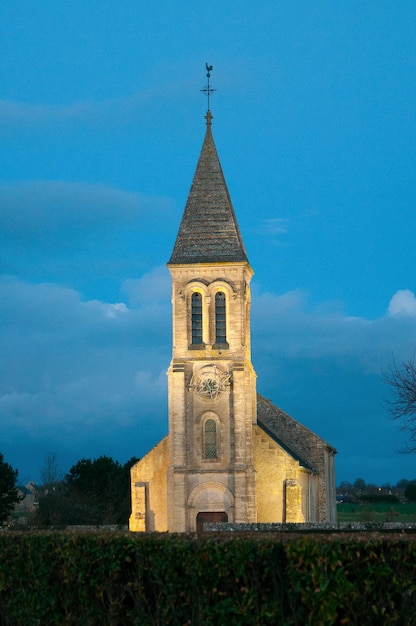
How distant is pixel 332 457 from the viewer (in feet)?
267

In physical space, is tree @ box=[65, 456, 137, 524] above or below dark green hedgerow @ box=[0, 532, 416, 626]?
above

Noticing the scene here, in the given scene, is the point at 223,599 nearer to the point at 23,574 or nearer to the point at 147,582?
the point at 147,582

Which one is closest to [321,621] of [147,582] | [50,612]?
[147,582]

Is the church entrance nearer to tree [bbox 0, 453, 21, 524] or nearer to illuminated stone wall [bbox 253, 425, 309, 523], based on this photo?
illuminated stone wall [bbox 253, 425, 309, 523]

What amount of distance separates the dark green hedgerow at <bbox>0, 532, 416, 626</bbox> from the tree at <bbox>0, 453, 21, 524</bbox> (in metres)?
51.4

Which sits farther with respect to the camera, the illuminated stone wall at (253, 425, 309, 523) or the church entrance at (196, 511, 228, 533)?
the illuminated stone wall at (253, 425, 309, 523)

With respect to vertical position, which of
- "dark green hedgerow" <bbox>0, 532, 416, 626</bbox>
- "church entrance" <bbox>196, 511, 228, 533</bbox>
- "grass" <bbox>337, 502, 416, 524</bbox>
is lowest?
"dark green hedgerow" <bbox>0, 532, 416, 626</bbox>

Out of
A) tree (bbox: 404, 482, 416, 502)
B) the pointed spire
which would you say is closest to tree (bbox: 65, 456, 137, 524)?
the pointed spire

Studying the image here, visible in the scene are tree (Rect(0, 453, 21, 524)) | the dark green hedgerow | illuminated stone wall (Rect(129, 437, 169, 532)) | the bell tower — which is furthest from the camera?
tree (Rect(0, 453, 21, 524))

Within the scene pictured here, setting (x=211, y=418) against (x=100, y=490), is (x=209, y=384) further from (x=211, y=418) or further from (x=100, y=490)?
(x=100, y=490)

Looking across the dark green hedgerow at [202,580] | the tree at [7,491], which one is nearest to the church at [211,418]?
the tree at [7,491]

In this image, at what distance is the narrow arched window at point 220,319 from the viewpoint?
62375 mm

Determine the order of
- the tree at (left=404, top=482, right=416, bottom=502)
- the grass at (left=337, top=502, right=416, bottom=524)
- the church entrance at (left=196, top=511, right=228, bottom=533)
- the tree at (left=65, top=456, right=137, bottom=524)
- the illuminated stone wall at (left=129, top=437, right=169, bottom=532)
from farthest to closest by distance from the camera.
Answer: the tree at (left=404, top=482, right=416, bottom=502), the grass at (left=337, top=502, right=416, bottom=524), the tree at (left=65, top=456, right=137, bottom=524), the illuminated stone wall at (left=129, top=437, right=169, bottom=532), the church entrance at (left=196, top=511, right=228, bottom=533)

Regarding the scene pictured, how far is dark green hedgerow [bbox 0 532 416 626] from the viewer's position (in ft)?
49.2
